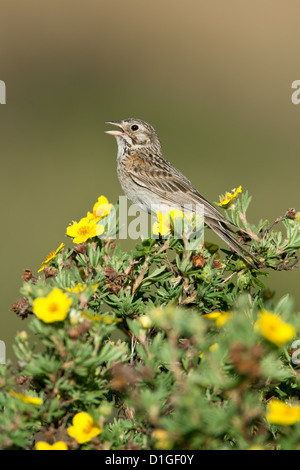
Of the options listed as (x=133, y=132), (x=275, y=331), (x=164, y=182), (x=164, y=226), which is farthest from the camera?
(x=133, y=132)

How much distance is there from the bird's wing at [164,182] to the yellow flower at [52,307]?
349 cm

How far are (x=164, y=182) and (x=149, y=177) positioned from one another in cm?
17

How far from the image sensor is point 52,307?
6.38 ft

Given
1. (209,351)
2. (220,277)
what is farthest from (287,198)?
(209,351)

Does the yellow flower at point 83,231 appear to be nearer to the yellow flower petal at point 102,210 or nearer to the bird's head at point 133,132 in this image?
the yellow flower petal at point 102,210

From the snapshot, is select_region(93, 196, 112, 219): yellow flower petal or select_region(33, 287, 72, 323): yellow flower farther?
select_region(93, 196, 112, 219): yellow flower petal

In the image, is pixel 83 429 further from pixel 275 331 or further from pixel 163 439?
pixel 275 331

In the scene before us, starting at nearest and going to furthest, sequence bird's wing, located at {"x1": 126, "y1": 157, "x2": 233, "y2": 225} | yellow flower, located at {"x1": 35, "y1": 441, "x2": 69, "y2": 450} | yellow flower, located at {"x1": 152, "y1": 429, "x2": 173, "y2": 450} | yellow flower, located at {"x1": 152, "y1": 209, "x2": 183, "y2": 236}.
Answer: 1. yellow flower, located at {"x1": 152, "y1": 429, "x2": 173, "y2": 450}
2. yellow flower, located at {"x1": 35, "y1": 441, "x2": 69, "y2": 450}
3. yellow flower, located at {"x1": 152, "y1": 209, "x2": 183, "y2": 236}
4. bird's wing, located at {"x1": 126, "y1": 157, "x2": 233, "y2": 225}

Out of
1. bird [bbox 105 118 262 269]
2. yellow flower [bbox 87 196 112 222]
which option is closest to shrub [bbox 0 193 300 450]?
yellow flower [bbox 87 196 112 222]

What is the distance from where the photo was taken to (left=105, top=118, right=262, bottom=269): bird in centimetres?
573

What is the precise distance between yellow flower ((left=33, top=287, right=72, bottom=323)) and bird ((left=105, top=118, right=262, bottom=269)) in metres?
3.15

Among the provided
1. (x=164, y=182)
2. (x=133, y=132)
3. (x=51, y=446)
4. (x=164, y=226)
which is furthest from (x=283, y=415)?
(x=133, y=132)

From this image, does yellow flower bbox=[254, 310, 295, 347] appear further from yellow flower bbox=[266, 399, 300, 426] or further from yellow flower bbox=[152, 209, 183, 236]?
yellow flower bbox=[152, 209, 183, 236]
